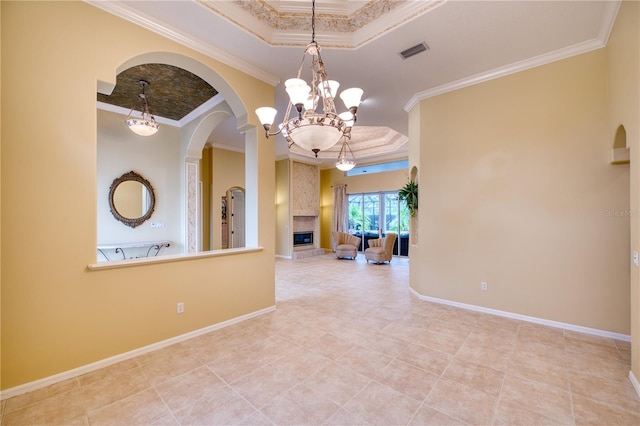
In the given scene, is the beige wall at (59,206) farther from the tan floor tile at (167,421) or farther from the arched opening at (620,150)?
the arched opening at (620,150)

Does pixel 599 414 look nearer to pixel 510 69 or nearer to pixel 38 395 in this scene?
pixel 510 69

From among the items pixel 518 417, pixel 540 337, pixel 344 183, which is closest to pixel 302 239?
pixel 344 183

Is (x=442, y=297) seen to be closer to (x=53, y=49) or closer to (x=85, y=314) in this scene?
(x=85, y=314)

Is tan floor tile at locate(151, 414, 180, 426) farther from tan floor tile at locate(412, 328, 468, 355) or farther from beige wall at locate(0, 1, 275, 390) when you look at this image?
tan floor tile at locate(412, 328, 468, 355)

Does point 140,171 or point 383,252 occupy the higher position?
point 140,171

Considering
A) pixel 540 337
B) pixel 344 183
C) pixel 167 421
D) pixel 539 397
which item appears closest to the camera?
pixel 167 421

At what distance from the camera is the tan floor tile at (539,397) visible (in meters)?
1.98

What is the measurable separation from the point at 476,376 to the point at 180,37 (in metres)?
4.62

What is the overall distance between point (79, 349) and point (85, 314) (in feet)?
1.02

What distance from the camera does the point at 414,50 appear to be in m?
3.43

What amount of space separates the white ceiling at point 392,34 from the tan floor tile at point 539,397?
3538 millimetres

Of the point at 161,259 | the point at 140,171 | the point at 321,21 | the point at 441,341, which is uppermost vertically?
the point at 321,21

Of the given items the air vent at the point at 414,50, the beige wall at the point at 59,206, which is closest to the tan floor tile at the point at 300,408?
the beige wall at the point at 59,206

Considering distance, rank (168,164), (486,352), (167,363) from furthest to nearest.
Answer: (168,164) → (486,352) → (167,363)
